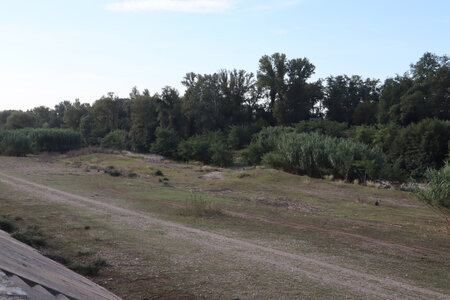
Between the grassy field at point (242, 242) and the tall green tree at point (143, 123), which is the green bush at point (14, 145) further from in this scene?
the tall green tree at point (143, 123)

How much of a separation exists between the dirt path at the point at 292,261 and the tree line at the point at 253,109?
39.0 m

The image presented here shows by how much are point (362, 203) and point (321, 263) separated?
41.3 feet

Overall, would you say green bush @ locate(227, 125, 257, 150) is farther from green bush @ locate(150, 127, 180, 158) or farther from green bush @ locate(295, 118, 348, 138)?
green bush @ locate(295, 118, 348, 138)

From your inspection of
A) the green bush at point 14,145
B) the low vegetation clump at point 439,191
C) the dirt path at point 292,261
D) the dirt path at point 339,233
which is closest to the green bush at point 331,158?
the low vegetation clump at point 439,191

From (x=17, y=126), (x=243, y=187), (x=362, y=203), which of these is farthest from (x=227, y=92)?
(x=362, y=203)

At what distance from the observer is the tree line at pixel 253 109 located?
2259 inches

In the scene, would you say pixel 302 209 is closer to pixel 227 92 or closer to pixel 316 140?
pixel 316 140

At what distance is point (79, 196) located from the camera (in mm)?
18812

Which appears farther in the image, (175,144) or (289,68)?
(289,68)

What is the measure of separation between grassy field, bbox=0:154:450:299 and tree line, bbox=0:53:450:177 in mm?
34457

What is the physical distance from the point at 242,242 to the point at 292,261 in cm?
217

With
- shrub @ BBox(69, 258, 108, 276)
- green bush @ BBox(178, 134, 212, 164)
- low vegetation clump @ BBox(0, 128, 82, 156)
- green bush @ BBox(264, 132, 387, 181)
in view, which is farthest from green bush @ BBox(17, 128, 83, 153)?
shrub @ BBox(69, 258, 108, 276)

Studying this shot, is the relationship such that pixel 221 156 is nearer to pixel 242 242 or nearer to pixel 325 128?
pixel 325 128

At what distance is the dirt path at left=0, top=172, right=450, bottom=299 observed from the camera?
7230 millimetres
